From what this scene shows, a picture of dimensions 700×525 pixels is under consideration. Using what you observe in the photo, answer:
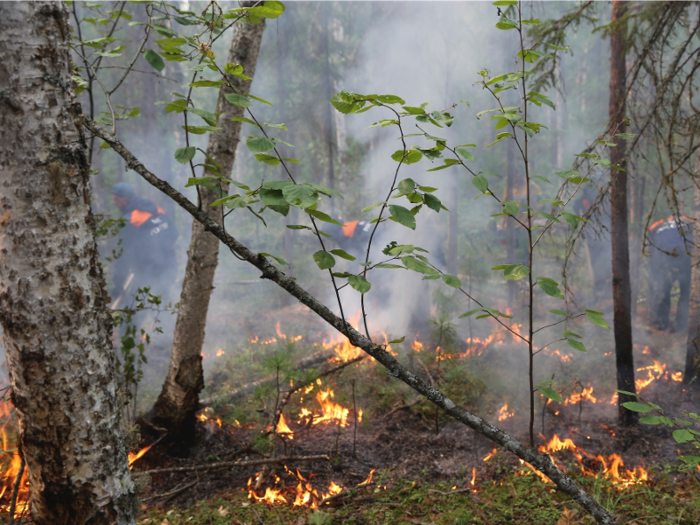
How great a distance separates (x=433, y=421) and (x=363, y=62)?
12719 millimetres

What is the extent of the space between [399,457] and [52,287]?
3.93 metres

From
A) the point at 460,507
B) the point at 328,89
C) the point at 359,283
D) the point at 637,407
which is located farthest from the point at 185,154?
the point at 328,89

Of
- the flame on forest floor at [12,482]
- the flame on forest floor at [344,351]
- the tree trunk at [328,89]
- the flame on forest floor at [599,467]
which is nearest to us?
the flame on forest floor at [12,482]

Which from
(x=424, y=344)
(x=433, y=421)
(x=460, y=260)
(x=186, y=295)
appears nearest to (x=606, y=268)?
(x=460, y=260)

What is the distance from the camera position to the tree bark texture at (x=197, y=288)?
3.67 metres

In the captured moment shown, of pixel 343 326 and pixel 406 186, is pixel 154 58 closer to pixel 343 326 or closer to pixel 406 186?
pixel 406 186

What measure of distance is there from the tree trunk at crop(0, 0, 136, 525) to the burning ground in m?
0.95

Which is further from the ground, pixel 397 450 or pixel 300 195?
pixel 300 195

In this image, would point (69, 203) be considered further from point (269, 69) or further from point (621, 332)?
point (269, 69)

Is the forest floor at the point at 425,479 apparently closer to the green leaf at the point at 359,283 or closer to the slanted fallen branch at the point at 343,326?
the slanted fallen branch at the point at 343,326

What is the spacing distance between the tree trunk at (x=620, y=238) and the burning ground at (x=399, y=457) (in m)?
0.74

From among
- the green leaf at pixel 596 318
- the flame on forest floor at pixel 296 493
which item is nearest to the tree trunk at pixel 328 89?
the flame on forest floor at pixel 296 493

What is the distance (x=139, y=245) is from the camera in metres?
9.26

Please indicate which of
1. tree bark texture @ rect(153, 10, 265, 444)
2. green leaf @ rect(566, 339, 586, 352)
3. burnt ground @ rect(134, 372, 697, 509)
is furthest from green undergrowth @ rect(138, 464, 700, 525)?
green leaf @ rect(566, 339, 586, 352)
